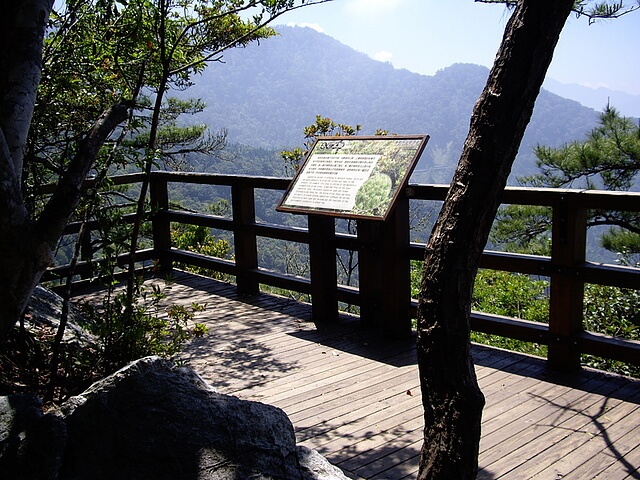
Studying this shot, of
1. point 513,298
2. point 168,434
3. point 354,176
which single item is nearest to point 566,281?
point 354,176

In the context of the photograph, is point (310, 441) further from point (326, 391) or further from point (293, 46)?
point (293, 46)

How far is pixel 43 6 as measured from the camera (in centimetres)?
228

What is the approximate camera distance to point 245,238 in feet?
21.1

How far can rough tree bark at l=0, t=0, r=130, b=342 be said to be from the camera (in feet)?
7.00

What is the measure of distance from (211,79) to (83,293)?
87.2 m

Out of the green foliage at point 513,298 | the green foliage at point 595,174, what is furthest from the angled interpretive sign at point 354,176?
the green foliage at point 595,174

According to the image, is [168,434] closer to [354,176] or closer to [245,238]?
[354,176]

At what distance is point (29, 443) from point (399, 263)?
3.09m

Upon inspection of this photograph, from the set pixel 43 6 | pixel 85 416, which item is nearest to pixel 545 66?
pixel 43 6

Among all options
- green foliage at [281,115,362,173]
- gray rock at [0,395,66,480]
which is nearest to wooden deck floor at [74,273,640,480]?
gray rock at [0,395,66,480]

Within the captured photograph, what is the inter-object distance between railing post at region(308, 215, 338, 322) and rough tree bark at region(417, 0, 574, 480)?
3.37 meters

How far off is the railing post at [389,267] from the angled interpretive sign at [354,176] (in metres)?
0.16

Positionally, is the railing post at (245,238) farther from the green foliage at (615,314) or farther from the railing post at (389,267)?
the green foliage at (615,314)

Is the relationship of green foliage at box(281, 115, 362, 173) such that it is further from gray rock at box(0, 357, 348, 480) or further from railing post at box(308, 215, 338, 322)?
gray rock at box(0, 357, 348, 480)
